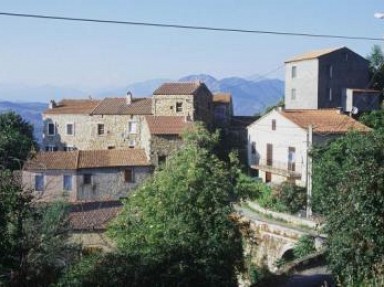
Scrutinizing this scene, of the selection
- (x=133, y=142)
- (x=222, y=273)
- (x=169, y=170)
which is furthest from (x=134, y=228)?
(x=133, y=142)

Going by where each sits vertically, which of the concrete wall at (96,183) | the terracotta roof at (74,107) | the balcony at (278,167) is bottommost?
the concrete wall at (96,183)

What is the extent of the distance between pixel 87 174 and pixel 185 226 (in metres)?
22.5

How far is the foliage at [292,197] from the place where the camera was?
3438cm

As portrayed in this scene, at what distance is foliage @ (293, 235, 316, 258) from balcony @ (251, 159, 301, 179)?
11950 mm

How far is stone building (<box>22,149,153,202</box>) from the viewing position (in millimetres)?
40062

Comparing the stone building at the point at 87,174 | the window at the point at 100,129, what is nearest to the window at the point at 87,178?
the stone building at the point at 87,174

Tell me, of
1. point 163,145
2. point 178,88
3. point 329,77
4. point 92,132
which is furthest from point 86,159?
point 329,77

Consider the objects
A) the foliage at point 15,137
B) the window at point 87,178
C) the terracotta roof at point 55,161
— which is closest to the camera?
the terracotta roof at point 55,161

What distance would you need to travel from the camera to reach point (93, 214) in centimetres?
3466

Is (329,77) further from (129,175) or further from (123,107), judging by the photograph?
(129,175)

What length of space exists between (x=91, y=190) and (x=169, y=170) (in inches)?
734

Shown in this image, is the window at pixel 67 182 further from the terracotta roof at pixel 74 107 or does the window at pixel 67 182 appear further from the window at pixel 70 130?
the window at pixel 70 130

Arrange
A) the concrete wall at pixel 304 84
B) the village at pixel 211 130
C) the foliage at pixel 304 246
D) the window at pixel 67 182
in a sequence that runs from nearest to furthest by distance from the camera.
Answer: the foliage at pixel 304 246
the village at pixel 211 130
the window at pixel 67 182
the concrete wall at pixel 304 84

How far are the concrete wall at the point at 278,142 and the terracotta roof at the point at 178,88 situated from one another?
646cm
